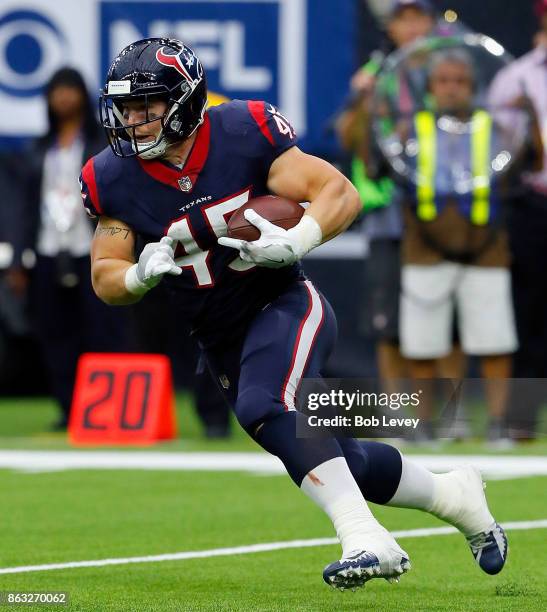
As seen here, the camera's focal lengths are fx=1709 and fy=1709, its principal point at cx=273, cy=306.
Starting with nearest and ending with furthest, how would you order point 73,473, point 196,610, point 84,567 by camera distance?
point 196,610 < point 84,567 < point 73,473

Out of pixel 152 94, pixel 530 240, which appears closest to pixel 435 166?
pixel 530 240

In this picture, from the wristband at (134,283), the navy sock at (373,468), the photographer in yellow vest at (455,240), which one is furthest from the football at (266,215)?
the photographer in yellow vest at (455,240)

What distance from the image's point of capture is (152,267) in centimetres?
471

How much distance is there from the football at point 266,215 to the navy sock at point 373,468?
652 millimetres

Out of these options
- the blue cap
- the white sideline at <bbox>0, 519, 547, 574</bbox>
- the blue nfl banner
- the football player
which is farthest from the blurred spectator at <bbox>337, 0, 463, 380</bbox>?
the football player

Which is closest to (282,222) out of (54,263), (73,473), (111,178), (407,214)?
(111,178)

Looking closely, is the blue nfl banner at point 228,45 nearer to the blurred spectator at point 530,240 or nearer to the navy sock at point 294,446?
the blurred spectator at point 530,240

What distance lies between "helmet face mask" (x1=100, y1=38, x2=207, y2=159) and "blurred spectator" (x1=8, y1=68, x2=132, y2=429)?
4.25 metres

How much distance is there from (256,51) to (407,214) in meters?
1.92

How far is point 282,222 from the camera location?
4855mm

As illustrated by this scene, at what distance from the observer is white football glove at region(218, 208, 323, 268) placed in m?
4.68

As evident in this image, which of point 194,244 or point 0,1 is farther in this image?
point 0,1

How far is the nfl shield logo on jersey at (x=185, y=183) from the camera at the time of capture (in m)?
5.02

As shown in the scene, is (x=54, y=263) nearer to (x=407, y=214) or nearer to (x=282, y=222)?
(x=407, y=214)
